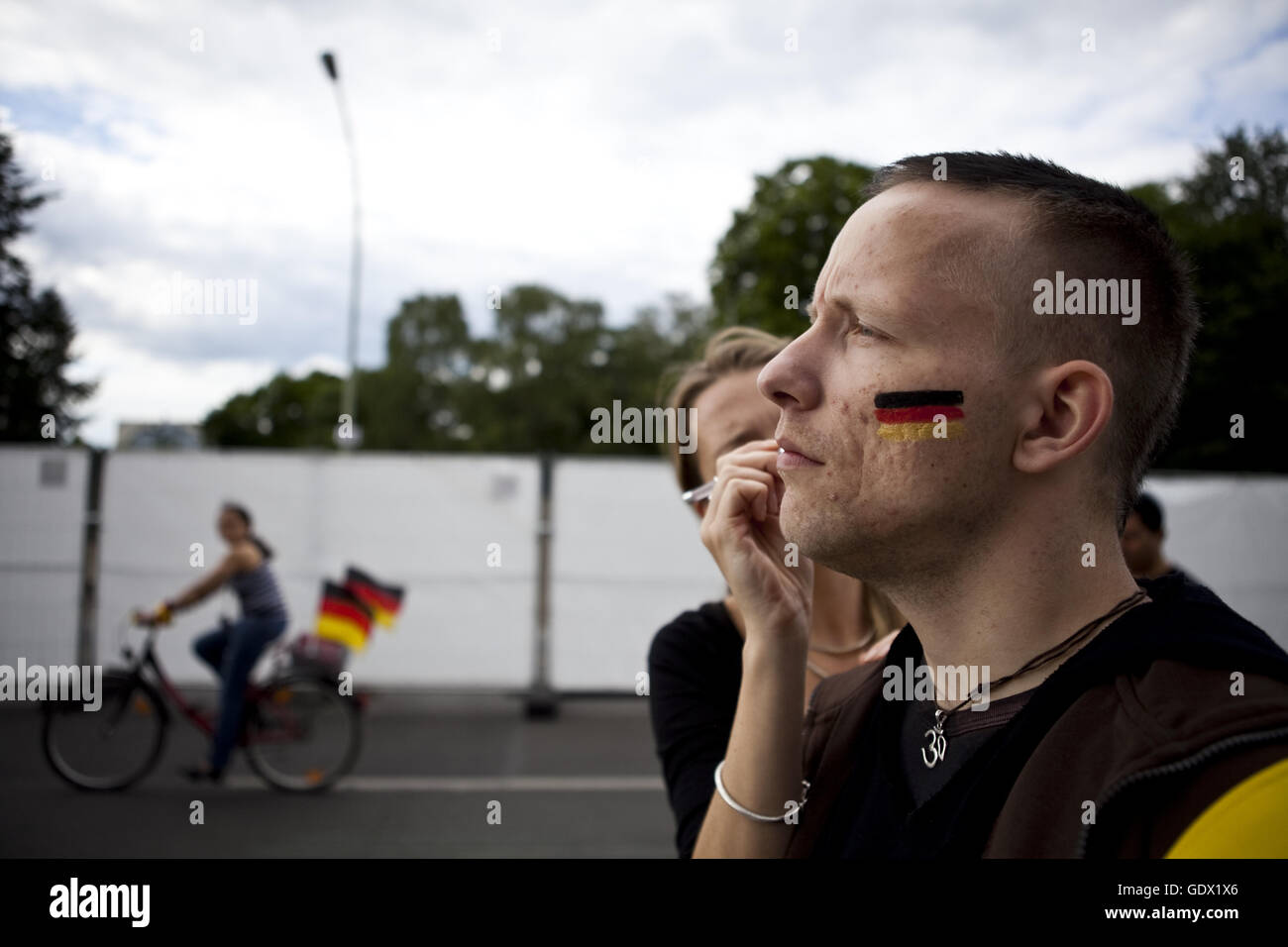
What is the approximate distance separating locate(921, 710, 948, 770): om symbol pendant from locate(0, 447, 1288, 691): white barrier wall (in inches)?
327

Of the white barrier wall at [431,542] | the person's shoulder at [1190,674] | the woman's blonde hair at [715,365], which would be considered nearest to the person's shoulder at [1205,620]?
the person's shoulder at [1190,674]

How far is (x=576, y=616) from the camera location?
31.3ft

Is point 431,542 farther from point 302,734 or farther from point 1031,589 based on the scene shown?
point 1031,589

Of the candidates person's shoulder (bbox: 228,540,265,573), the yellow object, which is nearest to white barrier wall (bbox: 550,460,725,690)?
person's shoulder (bbox: 228,540,265,573)

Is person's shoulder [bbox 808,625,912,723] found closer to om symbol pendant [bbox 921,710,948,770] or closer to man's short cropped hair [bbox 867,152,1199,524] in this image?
om symbol pendant [bbox 921,710,948,770]

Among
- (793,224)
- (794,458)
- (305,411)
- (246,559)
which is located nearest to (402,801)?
(246,559)

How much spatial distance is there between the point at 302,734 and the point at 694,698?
565 centimetres

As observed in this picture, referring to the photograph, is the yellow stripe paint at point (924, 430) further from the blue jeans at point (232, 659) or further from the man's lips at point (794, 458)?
the blue jeans at point (232, 659)

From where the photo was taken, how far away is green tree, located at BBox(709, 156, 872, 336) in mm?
1480

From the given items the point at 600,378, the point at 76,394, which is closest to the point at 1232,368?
the point at 76,394

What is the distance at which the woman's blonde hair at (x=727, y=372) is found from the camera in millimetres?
2029
